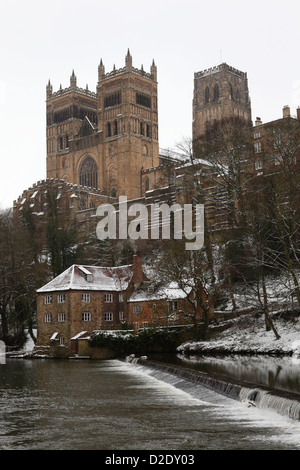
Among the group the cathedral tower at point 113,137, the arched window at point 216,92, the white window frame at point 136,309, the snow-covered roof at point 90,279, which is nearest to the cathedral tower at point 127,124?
the cathedral tower at point 113,137

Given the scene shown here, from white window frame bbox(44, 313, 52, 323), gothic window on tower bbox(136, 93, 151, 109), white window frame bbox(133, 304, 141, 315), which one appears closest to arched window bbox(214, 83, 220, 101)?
gothic window on tower bbox(136, 93, 151, 109)

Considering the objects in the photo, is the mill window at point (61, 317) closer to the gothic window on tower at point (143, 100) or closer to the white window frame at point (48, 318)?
the white window frame at point (48, 318)

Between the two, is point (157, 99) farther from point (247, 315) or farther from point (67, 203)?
point (247, 315)

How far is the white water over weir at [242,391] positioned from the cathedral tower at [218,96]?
93333 millimetres

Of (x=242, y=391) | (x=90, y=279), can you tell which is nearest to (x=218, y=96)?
(x=90, y=279)

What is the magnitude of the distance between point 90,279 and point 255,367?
24664 millimetres

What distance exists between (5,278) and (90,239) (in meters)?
14.2

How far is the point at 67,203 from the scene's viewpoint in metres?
95.9

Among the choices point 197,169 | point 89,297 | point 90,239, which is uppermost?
point 197,169

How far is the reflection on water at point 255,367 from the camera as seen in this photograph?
24156 millimetres

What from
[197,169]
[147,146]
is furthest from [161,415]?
[147,146]

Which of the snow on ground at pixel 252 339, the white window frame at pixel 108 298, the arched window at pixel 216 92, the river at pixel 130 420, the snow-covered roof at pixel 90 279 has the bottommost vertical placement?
the river at pixel 130 420

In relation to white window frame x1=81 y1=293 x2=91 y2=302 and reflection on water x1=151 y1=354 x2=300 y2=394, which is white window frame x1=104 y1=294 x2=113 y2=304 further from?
reflection on water x1=151 y1=354 x2=300 y2=394

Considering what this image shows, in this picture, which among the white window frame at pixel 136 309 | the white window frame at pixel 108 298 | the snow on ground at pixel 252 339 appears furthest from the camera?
the white window frame at pixel 108 298
